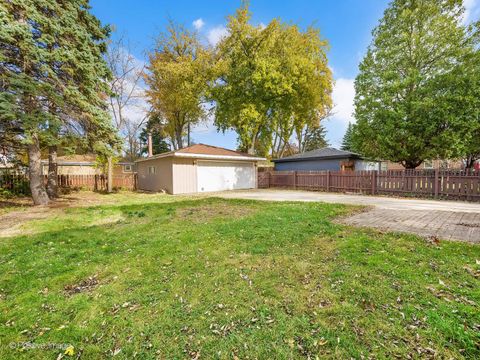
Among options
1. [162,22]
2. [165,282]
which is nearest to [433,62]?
[165,282]

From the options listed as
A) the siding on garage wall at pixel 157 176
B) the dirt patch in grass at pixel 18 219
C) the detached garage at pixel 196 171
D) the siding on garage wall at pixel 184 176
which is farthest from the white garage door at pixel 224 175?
the dirt patch in grass at pixel 18 219

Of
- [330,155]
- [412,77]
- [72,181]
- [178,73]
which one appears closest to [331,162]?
[330,155]

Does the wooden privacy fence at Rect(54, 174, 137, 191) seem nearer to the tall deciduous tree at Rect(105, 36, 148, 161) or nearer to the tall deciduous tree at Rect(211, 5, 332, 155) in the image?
the tall deciduous tree at Rect(105, 36, 148, 161)

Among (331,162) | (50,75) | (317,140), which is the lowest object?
(331,162)

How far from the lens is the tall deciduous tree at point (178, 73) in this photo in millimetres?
19578

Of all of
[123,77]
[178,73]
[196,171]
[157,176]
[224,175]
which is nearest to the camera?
[196,171]

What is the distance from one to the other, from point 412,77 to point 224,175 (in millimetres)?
12039

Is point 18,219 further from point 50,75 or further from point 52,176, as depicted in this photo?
point 52,176

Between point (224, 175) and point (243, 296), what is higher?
point (224, 175)

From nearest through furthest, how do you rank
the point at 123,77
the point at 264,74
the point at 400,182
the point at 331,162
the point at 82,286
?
the point at 82,286 → the point at 400,182 → the point at 123,77 → the point at 331,162 → the point at 264,74

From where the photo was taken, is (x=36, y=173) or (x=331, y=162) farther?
(x=331, y=162)

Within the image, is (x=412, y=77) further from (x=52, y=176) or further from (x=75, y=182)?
(x=75, y=182)

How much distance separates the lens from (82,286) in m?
2.97

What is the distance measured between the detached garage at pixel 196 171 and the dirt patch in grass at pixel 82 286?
10961 mm
